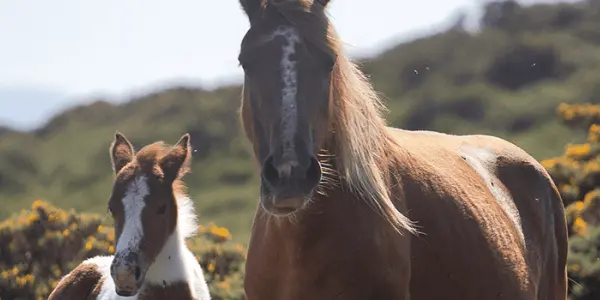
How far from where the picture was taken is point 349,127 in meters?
3.28

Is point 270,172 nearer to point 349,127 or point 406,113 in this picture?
point 349,127

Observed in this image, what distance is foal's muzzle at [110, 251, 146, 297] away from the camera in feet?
15.2

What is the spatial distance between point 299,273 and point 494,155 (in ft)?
6.51

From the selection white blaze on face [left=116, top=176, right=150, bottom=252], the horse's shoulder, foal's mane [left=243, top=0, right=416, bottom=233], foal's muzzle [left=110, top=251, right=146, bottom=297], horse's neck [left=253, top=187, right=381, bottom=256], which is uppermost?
foal's mane [left=243, top=0, right=416, bottom=233]

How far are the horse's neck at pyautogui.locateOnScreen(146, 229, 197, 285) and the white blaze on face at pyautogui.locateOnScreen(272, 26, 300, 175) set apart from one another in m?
2.53

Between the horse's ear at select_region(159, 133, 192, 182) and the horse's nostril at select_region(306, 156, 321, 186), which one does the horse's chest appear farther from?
the horse's ear at select_region(159, 133, 192, 182)

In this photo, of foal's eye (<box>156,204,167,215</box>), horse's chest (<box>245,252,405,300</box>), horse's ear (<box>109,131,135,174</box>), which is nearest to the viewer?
horse's chest (<box>245,252,405,300</box>)

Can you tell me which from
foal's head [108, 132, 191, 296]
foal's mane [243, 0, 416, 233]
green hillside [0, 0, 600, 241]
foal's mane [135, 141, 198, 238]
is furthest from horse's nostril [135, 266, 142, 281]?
green hillside [0, 0, 600, 241]

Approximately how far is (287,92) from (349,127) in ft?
1.15

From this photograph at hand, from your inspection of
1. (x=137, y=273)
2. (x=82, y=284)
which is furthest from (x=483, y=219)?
(x=82, y=284)

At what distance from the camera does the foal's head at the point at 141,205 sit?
471 centimetres

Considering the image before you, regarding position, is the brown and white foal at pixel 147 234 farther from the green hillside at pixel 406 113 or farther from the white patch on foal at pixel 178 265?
the green hillside at pixel 406 113

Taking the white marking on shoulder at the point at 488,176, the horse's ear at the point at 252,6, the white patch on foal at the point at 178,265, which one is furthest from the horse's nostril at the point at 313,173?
the white patch on foal at the point at 178,265

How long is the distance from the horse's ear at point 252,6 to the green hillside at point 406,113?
1794cm
